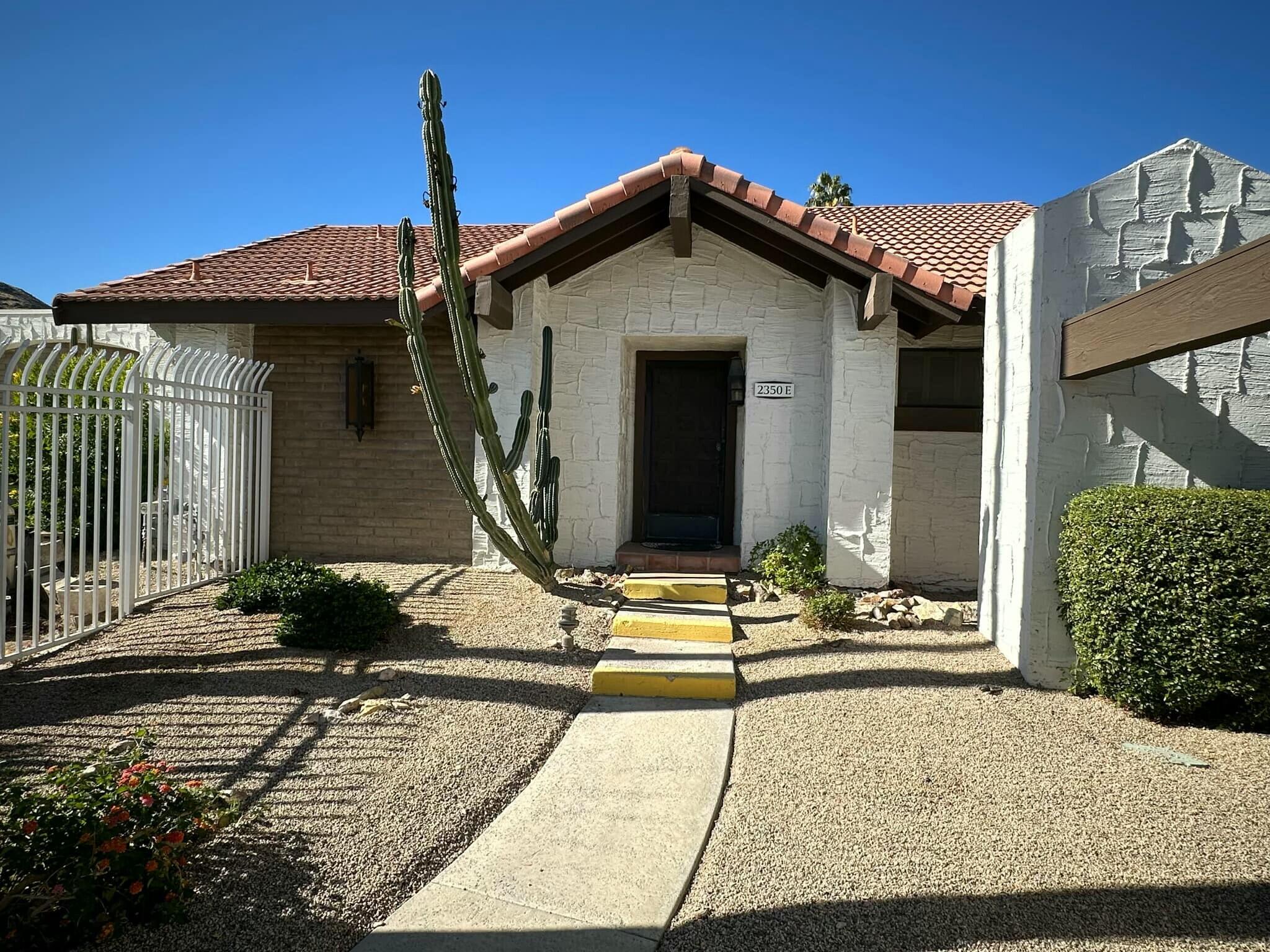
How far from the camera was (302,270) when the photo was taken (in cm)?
918

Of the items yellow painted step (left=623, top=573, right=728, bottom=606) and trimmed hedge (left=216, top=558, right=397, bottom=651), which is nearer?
trimmed hedge (left=216, top=558, right=397, bottom=651)

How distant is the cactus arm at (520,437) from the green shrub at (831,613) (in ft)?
8.30

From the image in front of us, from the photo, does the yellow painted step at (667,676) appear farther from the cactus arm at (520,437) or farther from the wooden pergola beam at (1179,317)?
the wooden pergola beam at (1179,317)

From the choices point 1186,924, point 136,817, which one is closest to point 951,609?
point 1186,924

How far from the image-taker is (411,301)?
4.94 meters

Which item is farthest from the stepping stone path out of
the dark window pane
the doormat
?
the dark window pane

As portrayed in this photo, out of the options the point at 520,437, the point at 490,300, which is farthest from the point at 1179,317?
the point at 490,300

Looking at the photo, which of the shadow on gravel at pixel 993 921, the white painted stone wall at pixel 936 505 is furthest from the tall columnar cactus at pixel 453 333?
the white painted stone wall at pixel 936 505

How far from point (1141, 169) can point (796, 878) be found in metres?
4.71

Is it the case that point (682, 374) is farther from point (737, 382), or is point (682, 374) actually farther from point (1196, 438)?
point (1196, 438)

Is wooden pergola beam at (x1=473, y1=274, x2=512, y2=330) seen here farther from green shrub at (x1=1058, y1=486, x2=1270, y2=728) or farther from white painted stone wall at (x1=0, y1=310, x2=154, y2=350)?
white painted stone wall at (x1=0, y1=310, x2=154, y2=350)

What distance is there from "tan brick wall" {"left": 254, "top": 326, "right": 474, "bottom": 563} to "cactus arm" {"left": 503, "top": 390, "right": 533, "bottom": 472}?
2.04 meters

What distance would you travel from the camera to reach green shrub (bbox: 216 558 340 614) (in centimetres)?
568

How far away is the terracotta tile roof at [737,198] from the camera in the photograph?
21.3ft
